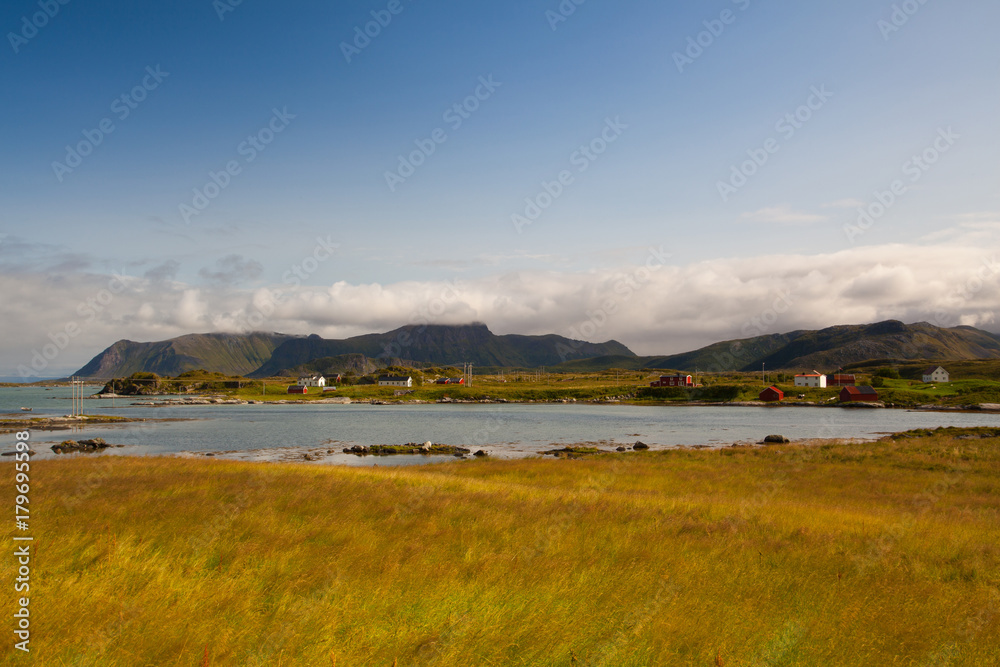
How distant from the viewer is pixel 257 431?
279ft

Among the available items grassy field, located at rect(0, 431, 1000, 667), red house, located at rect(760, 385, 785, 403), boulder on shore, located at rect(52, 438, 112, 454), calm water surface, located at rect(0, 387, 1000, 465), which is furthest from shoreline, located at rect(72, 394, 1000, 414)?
grassy field, located at rect(0, 431, 1000, 667)

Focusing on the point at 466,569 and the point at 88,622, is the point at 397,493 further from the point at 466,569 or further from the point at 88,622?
the point at 88,622

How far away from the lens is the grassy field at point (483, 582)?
23.3 feet

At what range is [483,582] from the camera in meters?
9.52

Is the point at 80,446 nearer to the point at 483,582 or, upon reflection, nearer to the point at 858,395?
the point at 483,582

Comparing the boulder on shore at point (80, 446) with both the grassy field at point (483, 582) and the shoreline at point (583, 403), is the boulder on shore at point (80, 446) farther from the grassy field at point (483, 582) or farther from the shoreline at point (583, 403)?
the shoreline at point (583, 403)

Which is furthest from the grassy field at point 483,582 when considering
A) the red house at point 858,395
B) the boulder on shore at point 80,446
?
the red house at point 858,395

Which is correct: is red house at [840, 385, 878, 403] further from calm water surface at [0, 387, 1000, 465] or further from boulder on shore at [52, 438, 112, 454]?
boulder on shore at [52, 438, 112, 454]

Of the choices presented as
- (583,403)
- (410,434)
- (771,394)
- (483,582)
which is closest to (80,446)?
Answer: (410,434)

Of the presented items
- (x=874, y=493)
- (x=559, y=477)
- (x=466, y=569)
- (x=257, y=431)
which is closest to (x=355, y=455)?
(x=559, y=477)

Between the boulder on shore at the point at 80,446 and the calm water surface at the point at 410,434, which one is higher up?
the boulder on shore at the point at 80,446

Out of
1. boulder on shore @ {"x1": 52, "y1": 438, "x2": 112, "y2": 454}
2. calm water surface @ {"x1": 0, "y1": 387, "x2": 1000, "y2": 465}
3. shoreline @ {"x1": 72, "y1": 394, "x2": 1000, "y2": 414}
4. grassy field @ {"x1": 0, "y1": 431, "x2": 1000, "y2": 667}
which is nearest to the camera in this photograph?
grassy field @ {"x1": 0, "y1": 431, "x2": 1000, "y2": 667}

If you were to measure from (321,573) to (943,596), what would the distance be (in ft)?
35.6

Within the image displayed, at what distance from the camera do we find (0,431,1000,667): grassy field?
23.3ft
